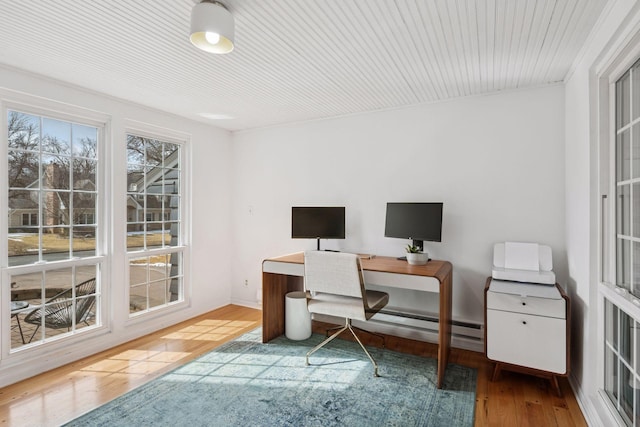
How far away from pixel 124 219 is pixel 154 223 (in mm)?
399

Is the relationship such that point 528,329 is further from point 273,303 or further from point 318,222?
point 273,303

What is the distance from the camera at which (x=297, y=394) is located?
7.93 feet

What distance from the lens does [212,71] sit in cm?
263

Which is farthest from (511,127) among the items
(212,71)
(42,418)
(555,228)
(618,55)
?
(42,418)

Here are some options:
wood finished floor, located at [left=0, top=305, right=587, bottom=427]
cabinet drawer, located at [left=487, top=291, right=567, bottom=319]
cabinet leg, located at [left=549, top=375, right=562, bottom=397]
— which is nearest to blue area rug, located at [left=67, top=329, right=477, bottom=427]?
wood finished floor, located at [left=0, top=305, right=587, bottom=427]

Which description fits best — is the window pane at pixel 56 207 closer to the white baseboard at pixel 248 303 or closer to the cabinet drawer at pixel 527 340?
the white baseboard at pixel 248 303

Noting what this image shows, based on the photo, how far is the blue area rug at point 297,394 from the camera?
83.8 inches

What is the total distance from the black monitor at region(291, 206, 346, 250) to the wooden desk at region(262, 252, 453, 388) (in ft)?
0.91

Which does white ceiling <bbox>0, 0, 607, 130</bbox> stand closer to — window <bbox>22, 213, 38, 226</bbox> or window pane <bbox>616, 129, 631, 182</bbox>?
window pane <bbox>616, 129, 631, 182</bbox>

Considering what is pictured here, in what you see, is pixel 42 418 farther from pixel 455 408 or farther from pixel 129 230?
pixel 455 408

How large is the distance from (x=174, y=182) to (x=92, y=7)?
2369 millimetres

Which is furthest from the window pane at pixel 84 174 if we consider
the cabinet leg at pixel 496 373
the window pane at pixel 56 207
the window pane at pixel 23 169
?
the cabinet leg at pixel 496 373

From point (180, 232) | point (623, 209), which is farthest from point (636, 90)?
point (180, 232)

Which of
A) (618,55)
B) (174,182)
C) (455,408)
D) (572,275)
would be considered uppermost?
(618,55)
